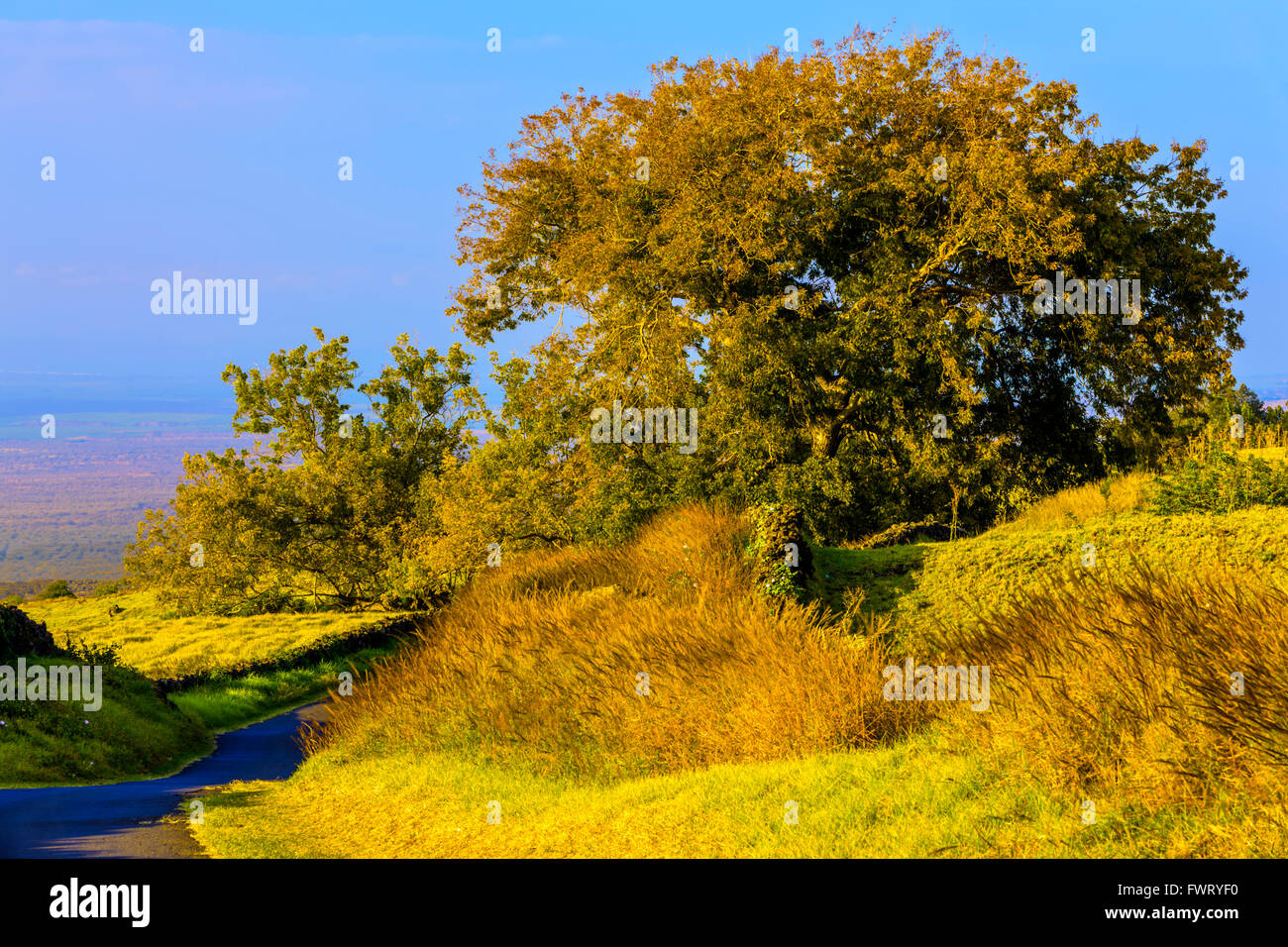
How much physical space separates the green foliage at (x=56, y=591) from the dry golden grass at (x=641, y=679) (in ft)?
228

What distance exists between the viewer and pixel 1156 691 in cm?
809

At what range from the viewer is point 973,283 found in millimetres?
28125

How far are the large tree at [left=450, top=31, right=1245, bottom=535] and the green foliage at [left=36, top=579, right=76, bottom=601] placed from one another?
64128mm

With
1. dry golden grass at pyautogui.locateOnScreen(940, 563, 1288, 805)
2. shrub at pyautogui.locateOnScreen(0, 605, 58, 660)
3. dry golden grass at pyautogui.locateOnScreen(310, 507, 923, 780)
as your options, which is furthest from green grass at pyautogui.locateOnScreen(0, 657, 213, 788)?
dry golden grass at pyautogui.locateOnScreen(940, 563, 1288, 805)

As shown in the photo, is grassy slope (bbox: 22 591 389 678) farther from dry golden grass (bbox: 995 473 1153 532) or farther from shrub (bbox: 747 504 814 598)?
dry golden grass (bbox: 995 473 1153 532)

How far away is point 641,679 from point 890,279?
56.7 feet

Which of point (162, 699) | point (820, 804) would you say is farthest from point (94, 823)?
point (162, 699)

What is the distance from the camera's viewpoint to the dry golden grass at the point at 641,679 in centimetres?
1034

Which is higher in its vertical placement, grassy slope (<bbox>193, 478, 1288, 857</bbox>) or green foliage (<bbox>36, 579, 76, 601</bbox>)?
grassy slope (<bbox>193, 478, 1288, 857</bbox>)

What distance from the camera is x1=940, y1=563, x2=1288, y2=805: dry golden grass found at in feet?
24.3

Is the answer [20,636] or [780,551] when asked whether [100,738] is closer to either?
[20,636]
